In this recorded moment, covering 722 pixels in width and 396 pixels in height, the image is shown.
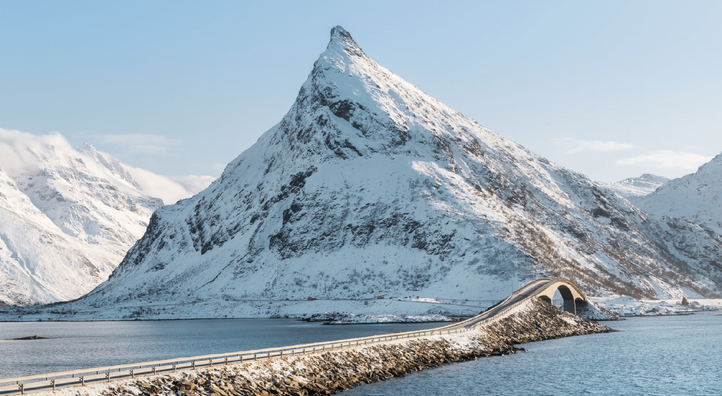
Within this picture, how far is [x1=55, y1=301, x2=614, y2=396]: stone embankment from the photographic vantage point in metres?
51.2

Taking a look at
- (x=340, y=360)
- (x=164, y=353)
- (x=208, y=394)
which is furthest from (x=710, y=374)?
(x=164, y=353)

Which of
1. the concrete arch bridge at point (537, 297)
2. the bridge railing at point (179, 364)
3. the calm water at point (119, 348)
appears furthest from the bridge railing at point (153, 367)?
the calm water at point (119, 348)

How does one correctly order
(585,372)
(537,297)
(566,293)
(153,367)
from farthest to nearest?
1. (566,293)
2. (537,297)
3. (585,372)
4. (153,367)

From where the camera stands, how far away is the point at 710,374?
75062mm

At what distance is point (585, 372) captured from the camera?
2997 inches

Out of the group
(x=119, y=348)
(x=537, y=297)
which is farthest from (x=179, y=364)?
(x=537, y=297)

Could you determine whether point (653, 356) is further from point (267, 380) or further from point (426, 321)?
point (426, 321)

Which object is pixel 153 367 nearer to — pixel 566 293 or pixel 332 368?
pixel 332 368

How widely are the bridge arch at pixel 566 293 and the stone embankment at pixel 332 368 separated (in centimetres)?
2725

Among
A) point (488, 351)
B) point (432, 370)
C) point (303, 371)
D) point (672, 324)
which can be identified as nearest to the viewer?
point (303, 371)

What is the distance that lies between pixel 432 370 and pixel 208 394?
33.8 meters

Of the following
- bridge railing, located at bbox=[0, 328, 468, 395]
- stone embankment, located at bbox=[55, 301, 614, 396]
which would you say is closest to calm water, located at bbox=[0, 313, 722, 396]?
stone embankment, located at bbox=[55, 301, 614, 396]

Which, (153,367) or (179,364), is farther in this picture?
(179,364)

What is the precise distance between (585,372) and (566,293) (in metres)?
84.0
